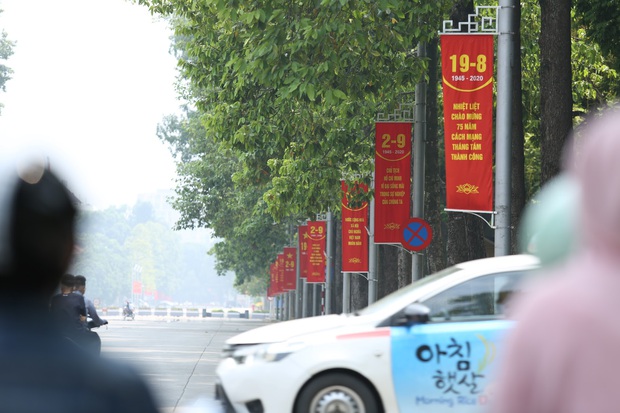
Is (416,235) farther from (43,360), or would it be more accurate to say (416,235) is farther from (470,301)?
(43,360)

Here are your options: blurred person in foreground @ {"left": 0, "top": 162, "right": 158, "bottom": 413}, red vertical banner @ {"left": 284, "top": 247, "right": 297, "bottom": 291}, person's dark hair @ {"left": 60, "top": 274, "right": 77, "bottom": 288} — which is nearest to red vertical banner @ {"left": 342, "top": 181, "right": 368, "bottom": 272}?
person's dark hair @ {"left": 60, "top": 274, "right": 77, "bottom": 288}

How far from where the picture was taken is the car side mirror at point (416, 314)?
33.1 ft

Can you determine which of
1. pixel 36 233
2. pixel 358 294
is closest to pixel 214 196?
pixel 358 294

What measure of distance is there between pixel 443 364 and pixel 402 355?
1.08 ft

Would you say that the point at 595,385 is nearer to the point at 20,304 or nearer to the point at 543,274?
the point at 543,274

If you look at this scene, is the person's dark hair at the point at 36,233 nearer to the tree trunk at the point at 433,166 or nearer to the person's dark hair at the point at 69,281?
the person's dark hair at the point at 69,281

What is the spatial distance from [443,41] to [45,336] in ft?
48.7

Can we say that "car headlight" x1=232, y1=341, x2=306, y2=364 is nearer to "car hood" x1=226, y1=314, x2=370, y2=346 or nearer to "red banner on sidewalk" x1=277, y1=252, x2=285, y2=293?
"car hood" x1=226, y1=314, x2=370, y2=346

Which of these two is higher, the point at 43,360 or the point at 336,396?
the point at 43,360

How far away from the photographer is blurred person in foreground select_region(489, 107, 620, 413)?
2.09 m

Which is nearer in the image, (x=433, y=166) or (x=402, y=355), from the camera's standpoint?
(x=402, y=355)

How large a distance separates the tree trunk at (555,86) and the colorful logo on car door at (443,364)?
348 inches

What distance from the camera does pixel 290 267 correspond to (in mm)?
67688

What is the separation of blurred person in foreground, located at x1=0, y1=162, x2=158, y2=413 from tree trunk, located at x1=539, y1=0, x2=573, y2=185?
13.0 metres
